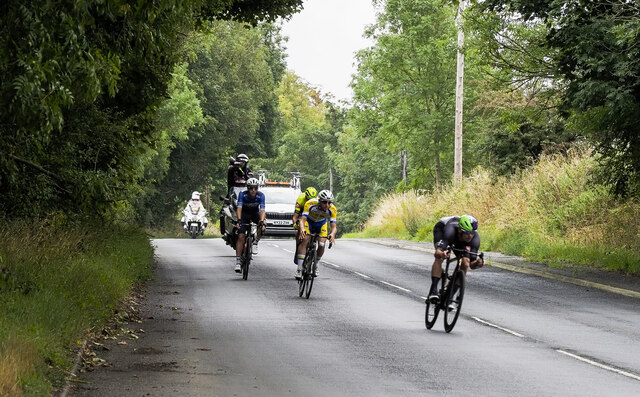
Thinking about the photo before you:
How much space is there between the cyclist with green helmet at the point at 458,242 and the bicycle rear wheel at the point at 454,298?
158 mm

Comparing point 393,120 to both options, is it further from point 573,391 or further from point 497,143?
point 573,391

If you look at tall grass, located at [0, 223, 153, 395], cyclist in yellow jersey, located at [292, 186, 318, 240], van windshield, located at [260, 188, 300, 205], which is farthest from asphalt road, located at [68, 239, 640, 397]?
van windshield, located at [260, 188, 300, 205]

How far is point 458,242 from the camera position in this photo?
1407 cm

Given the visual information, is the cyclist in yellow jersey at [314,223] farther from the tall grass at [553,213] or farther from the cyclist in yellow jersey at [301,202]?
the tall grass at [553,213]

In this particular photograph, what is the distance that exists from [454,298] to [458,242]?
75 centimetres

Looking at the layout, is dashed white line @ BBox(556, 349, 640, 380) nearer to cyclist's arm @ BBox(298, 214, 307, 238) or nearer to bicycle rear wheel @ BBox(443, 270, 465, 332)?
bicycle rear wheel @ BBox(443, 270, 465, 332)

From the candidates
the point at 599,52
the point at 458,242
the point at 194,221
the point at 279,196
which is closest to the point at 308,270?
the point at 458,242

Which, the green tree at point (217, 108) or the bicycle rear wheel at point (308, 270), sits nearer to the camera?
Answer: the bicycle rear wheel at point (308, 270)

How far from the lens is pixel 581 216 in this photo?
2952cm

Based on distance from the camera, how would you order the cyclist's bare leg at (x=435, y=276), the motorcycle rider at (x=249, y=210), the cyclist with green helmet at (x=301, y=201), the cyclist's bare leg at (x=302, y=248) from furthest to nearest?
the motorcycle rider at (x=249, y=210) → the cyclist with green helmet at (x=301, y=201) → the cyclist's bare leg at (x=302, y=248) → the cyclist's bare leg at (x=435, y=276)

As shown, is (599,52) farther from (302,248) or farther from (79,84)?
(79,84)

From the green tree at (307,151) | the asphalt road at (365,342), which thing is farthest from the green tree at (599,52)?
the green tree at (307,151)

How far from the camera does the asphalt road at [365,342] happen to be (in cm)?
978

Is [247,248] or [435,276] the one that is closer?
[435,276]
